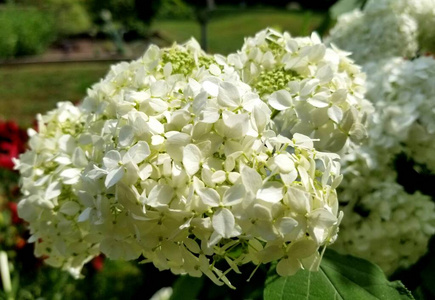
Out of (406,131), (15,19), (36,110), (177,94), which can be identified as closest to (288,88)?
(177,94)

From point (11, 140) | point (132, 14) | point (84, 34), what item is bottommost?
point (84, 34)

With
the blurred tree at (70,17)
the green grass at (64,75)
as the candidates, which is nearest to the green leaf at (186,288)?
the green grass at (64,75)

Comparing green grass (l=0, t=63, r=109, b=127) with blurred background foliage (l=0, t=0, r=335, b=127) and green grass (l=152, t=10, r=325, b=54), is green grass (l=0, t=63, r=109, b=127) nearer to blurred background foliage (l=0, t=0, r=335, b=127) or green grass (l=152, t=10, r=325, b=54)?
blurred background foliage (l=0, t=0, r=335, b=127)

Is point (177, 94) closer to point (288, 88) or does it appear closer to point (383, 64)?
point (288, 88)

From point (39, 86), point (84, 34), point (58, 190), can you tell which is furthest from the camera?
point (84, 34)

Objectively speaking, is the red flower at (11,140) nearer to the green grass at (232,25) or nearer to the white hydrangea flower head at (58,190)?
the white hydrangea flower head at (58,190)

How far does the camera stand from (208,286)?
953 mm

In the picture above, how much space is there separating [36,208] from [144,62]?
19 centimetres

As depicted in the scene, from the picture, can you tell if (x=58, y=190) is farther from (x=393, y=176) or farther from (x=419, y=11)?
(x=419, y=11)

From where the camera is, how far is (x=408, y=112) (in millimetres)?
698

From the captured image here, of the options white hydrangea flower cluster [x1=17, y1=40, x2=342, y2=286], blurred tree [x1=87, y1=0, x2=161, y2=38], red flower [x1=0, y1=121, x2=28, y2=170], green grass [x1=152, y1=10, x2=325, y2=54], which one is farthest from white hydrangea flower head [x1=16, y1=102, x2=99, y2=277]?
blurred tree [x1=87, y1=0, x2=161, y2=38]

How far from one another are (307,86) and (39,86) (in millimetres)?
5445

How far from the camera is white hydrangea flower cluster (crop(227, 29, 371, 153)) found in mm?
538

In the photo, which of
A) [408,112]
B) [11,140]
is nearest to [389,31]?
[408,112]
